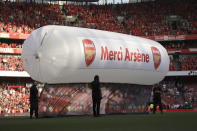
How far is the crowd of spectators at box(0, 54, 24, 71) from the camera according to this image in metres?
42.2

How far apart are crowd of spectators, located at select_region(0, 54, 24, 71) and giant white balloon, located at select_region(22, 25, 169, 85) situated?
24010 mm

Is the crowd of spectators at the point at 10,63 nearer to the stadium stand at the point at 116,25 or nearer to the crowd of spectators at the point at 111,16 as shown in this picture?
the stadium stand at the point at 116,25

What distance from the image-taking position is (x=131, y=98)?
21.6 m

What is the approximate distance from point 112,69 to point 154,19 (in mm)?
34699

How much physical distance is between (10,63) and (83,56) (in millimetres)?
27371

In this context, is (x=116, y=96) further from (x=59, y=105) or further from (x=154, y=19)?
(x=154, y=19)

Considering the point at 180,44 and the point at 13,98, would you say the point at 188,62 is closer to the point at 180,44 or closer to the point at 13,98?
the point at 180,44

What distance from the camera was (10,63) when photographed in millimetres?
43500

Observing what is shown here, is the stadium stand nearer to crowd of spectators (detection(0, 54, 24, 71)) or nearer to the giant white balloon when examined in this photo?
crowd of spectators (detection(0, 54, 24, 71))

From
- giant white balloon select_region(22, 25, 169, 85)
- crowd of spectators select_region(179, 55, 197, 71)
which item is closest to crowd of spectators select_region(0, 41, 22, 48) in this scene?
crowd of spectators select_region(179, 55, 197, 71)

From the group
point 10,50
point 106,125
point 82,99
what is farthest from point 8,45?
point 106,125

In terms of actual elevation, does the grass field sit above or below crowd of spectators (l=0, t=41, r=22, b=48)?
below

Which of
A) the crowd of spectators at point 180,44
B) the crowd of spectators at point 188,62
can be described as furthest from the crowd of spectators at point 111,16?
the crowd of spectators at point 188,62

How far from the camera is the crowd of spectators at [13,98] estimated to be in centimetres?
3644
